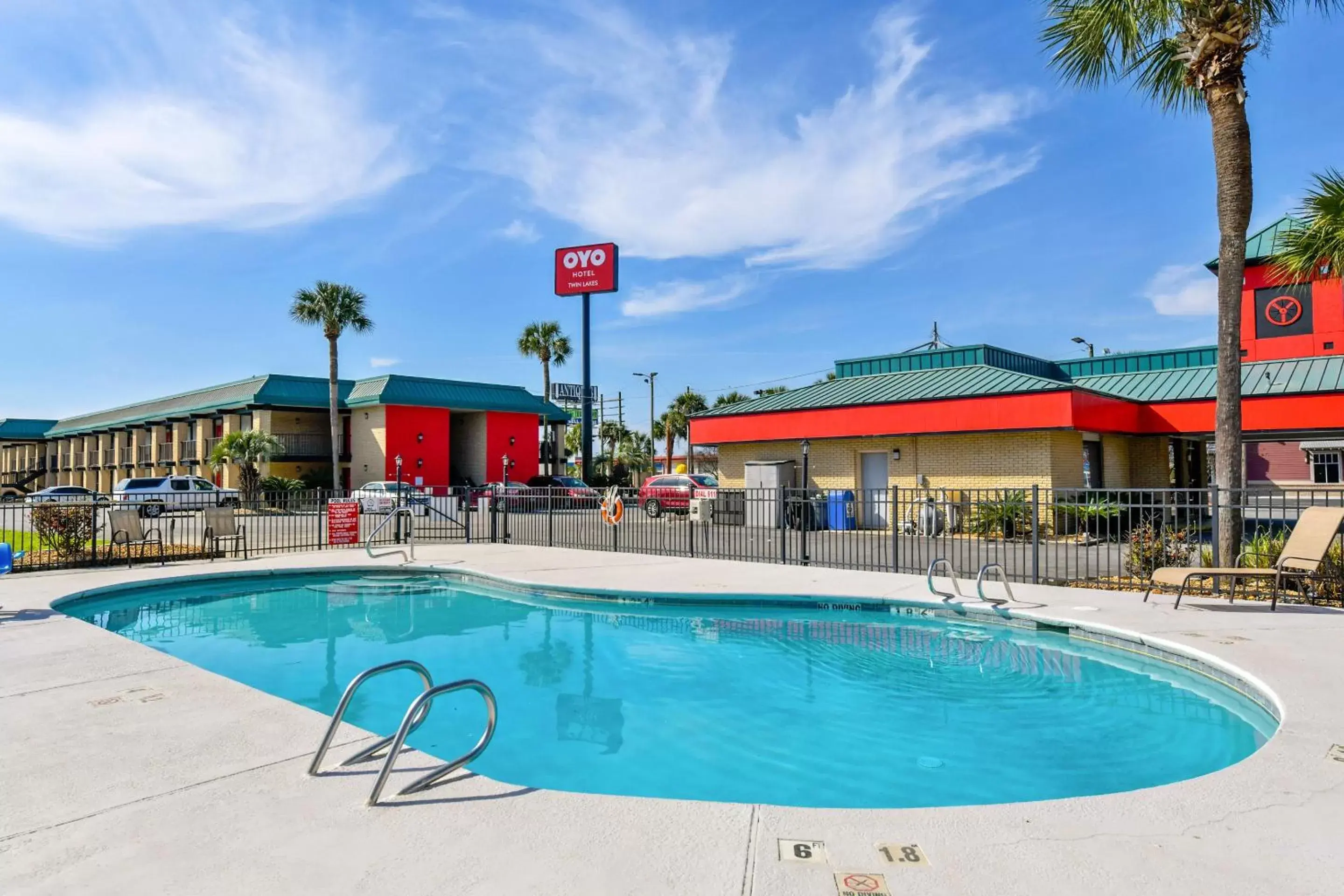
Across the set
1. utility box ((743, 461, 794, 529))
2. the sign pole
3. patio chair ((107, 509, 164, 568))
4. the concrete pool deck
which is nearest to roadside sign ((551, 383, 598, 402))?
the sign pole

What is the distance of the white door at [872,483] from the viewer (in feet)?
73.7

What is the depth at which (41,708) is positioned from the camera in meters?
5.32

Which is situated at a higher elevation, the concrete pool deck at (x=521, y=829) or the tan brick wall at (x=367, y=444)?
the tan brick wall at (x=367, y=444)

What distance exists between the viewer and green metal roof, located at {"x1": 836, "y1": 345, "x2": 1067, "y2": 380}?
2555 cm

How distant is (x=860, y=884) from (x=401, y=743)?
7.36 ft

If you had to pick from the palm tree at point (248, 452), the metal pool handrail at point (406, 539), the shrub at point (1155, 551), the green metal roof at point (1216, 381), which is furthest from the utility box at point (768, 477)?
the palm tree at point (248, 452)

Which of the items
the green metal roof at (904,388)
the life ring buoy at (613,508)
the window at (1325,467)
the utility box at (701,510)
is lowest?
the utility box at (701,510)

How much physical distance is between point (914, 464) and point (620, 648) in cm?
1583

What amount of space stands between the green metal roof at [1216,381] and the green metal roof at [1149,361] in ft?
3.30

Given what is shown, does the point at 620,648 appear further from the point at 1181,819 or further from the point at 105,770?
the point at 1181,819

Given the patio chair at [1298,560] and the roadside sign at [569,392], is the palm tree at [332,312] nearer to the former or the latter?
the roadside sign at [569,392]

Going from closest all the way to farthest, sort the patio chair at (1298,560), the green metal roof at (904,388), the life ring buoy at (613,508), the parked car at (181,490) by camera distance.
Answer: the patio chair at (1298,560)
the life ring buoy at (613,508)
the green metal roof at (904,388)
the parked car at (181,490)

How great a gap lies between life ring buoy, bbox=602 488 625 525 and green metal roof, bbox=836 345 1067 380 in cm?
1371

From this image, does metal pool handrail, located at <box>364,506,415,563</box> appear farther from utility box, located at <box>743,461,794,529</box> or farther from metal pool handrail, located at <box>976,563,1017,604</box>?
utility box, located at <box>743,461,794,529</box>
